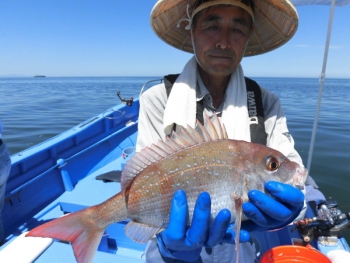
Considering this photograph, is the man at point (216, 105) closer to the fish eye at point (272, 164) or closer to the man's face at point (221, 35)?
the man's face at point (221, 35)

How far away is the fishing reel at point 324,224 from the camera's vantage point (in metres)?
2.67

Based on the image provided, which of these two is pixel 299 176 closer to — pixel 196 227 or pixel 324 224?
pixel 196 227

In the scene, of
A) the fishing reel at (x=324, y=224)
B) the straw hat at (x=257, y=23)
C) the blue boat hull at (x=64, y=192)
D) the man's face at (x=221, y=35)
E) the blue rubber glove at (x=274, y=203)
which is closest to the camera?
the blue rubber glove at (x=274, y=203)

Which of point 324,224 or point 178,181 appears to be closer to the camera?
point 178,181

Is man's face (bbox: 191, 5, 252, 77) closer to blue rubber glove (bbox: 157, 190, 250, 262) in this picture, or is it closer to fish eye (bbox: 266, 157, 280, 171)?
fish eye (bbox: 266, 157, 280, 171)

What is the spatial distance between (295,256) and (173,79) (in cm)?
208

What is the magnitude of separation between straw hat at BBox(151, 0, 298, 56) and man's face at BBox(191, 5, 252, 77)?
1.23ft

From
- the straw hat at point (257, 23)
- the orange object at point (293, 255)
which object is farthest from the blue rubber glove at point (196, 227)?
the straw hat at point (257, 23)

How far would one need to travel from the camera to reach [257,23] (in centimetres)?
264

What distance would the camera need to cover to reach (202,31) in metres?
2.12

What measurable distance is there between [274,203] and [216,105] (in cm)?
125

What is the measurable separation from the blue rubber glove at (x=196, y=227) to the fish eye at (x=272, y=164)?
37 centimetres

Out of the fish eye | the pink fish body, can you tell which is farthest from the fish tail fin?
the fish eye

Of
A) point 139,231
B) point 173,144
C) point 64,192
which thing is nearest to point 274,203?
point 173,144
